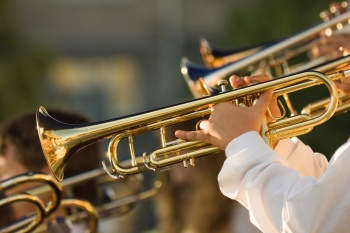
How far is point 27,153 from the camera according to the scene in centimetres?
439

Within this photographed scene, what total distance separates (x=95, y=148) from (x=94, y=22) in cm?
1520

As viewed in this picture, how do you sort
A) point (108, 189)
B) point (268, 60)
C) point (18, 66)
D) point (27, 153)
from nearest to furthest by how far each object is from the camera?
point (27, 153), point (268, 60), point (108, 189), point (18, 66)

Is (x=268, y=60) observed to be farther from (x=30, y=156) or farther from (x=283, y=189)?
(x=283, y=189)

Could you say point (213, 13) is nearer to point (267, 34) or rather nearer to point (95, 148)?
point (267, 34)

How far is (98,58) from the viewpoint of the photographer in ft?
62.8

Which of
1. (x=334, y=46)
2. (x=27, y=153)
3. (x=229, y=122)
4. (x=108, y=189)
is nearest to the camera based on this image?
(x=229, y=122)

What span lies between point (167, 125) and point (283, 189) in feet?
1.87

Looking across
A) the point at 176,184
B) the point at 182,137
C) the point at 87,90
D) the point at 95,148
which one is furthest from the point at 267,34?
the point at 87,90

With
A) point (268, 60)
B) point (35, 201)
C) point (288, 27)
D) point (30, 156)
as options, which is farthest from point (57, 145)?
point (288, 27)

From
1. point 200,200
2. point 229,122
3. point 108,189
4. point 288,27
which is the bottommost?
point 200,200

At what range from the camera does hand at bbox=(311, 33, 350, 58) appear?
4009 mm

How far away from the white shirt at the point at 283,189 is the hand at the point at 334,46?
1012 millimetres

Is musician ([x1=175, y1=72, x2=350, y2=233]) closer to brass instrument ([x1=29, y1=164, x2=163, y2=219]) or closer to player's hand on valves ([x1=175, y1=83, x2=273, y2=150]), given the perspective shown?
player's hand on valves ([x1=175, y1=83, x2=273, y2=150])

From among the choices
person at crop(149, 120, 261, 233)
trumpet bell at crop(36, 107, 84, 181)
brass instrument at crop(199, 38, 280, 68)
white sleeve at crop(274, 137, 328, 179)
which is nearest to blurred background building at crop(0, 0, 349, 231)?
person at crop(149, 120, 261, 233)
